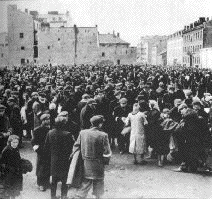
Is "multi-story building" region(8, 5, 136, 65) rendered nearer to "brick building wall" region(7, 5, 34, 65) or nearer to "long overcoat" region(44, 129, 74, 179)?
"brick building wall" region(7, 5, 34, 65)

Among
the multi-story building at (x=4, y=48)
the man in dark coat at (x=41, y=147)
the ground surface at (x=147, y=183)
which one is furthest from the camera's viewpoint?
the multi-story building at (x=4, y=48)

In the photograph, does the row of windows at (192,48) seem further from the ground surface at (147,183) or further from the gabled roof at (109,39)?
the ground surface at (147,183)

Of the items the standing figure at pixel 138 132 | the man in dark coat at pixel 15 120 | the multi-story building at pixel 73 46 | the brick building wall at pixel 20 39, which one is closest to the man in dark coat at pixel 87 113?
the standing figure at pixel 138 132

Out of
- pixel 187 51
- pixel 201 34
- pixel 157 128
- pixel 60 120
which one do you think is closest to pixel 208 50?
pixel 201 34

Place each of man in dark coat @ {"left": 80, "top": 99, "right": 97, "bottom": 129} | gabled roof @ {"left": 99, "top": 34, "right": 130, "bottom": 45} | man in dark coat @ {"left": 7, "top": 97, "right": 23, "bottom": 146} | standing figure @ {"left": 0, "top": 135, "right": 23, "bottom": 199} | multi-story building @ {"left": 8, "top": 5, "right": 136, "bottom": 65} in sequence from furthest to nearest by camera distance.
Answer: gabled roof @ {"left": 99, "top": 34, "right": 130, "bottom": 45}, multi-story building @ {"left": 8, "top": 5, "right": 136, "bottom": 65}, man in dark coat @ {"left": 7, "top": 97, "right": 23, "bottom": 146}, man in dark coat @ {"left": 80, "top": 99, "right": 97, "bottom": 129}, standing figure @ {"left": 0, "top": 135, "right": 23, "bottom": 199}

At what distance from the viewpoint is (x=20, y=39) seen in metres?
→ 78.2

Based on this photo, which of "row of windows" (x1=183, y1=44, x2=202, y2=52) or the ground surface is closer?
the ground surface

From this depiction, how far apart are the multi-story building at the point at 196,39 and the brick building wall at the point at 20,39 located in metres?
27.6

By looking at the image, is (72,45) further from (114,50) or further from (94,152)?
(94,152)

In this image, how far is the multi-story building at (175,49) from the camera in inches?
3165

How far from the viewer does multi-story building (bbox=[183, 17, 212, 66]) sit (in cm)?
6462

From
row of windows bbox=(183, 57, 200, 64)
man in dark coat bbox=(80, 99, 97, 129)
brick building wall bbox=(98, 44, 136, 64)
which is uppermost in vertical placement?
brick building wall bbox=(98, 44, 136, 64)

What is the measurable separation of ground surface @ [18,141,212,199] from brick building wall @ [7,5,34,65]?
6705cm

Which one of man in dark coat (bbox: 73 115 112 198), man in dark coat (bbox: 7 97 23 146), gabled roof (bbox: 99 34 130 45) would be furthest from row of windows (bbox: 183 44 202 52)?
man in dark coat (bbox: 73 115 112 198)
